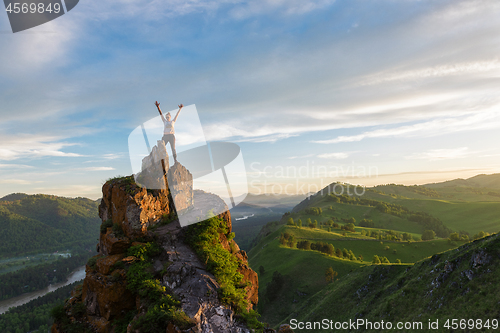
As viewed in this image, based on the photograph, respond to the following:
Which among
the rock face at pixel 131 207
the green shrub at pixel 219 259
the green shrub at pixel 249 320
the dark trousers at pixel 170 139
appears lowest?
the green shrub at pixel 249 320

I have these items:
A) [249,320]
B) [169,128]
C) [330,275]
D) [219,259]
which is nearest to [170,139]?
[169,128]

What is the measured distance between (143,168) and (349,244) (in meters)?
114

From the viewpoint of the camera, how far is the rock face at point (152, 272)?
12.5 meters

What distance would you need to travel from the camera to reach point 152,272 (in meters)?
14.0

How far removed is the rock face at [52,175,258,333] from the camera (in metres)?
12.5

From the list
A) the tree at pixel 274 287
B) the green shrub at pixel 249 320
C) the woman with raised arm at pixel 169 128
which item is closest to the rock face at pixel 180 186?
the woman with raised arm at pixel 169 128

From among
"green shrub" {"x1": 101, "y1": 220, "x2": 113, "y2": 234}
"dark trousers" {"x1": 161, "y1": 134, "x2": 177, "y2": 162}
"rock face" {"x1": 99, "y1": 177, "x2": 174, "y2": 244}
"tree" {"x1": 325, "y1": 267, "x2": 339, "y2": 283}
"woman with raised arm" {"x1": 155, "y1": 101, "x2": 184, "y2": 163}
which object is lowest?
"tree" {"x1": 325, "y1": 267, "x2": 339, "y2": 283}

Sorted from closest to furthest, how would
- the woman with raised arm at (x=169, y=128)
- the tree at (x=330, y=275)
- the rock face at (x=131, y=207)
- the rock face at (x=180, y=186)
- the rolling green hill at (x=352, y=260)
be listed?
1. the rock face at (x=131, y=207)
2. the woman with raised arm at (x=169, y=128)
3. the rock face at (x=180, y=186)
4. the rolling green hill at (x=352, y=260)
5. the tree at (x=330, y=275)

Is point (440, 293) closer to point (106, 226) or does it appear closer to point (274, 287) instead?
point (106, 226)

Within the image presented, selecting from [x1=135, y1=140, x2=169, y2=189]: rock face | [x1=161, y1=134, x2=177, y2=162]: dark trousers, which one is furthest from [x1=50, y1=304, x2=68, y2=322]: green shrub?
[x1=161, y1=134, x2=177, y2=162]: dark trousers

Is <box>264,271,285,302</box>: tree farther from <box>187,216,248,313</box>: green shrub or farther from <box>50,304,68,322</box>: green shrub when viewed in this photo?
<box>50,304,68,322</box>: green shrub

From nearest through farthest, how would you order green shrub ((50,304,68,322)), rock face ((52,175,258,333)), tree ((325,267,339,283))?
rock face ((52,175,258,333)) → green shrub ((50,304,68,322)) → tree ((325,267,339,283))

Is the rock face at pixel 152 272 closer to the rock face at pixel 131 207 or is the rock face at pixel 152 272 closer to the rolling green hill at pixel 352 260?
the rock face at pixel 131 207

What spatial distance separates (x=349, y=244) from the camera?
362ft
